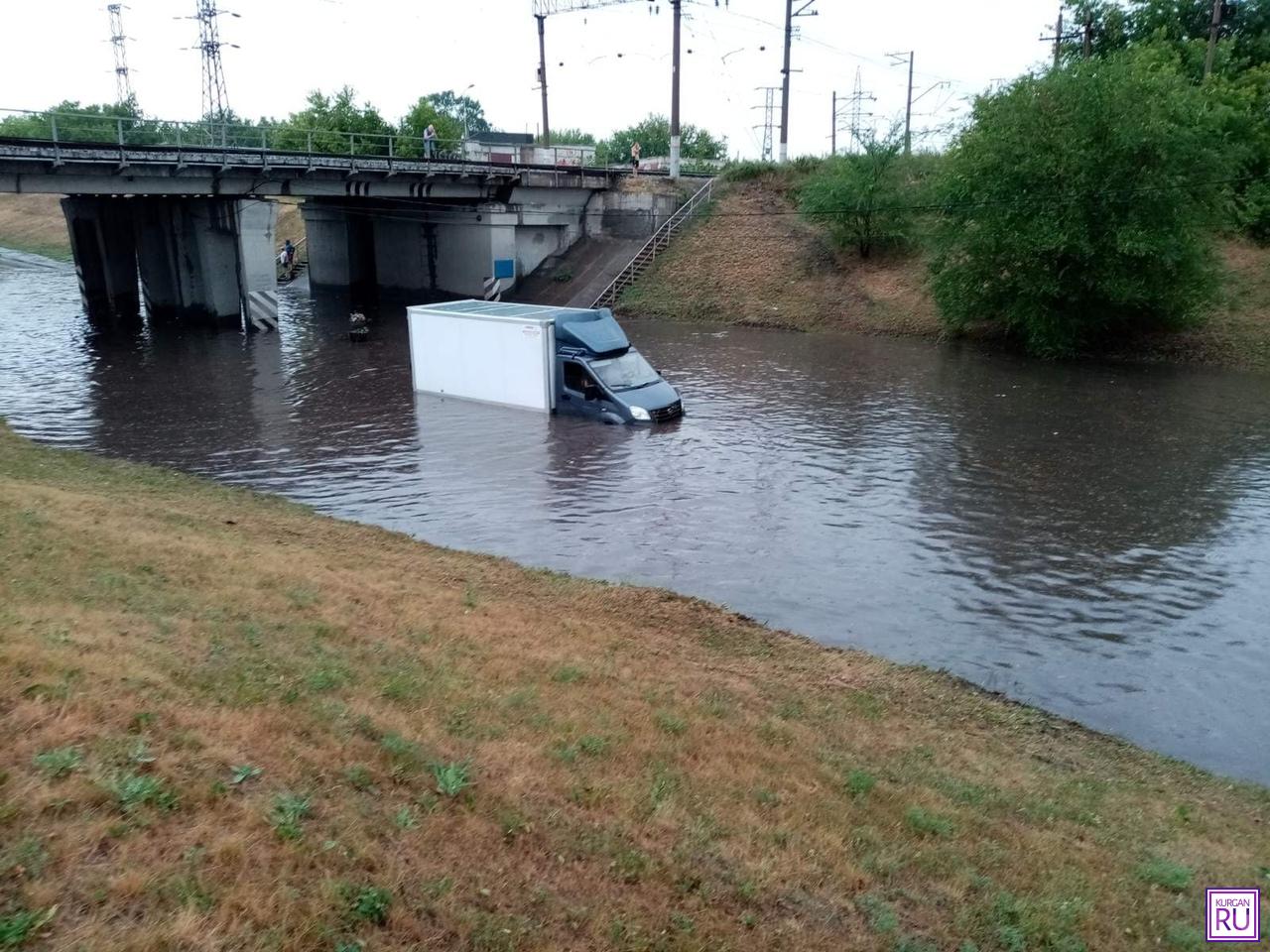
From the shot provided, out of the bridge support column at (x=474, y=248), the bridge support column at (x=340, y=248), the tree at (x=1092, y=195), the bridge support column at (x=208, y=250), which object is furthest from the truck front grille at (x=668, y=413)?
the bridge support column at (x=340, y=248)

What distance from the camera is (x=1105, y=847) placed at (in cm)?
734

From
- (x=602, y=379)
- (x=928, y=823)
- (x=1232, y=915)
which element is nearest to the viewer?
(x=1232, y=915)

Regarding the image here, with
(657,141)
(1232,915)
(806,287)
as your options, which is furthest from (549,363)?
(657,141)

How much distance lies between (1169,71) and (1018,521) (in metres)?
24.3

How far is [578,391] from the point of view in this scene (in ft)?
81.6

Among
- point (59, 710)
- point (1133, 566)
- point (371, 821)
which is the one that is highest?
point (59, 710)

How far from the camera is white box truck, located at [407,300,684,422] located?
24.5m

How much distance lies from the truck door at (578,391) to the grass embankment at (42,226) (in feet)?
175

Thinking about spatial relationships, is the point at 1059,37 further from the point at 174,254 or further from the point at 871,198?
the point at 174,254

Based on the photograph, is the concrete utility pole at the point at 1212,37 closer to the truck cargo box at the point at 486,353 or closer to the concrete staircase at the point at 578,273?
the concrete staircase at the point at 578,273

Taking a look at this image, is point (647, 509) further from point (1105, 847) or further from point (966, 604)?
point (1105, 847)

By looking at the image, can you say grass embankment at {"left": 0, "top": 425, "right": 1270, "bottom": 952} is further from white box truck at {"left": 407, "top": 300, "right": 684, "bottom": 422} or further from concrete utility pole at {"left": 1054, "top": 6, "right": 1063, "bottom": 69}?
concrete utility pole at {"left": 1054, "top": 6, "right": 1063, "bottom": 69}

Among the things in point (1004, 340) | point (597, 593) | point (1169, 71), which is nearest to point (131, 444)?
point (597, 593)

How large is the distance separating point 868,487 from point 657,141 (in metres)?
109
